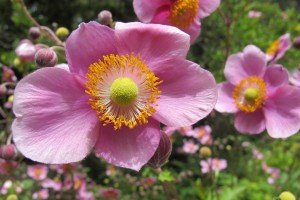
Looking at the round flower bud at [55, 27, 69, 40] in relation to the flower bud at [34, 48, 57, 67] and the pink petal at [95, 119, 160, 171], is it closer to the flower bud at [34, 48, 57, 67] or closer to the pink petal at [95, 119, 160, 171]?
the flower bud at [34, 48, 57, 67]

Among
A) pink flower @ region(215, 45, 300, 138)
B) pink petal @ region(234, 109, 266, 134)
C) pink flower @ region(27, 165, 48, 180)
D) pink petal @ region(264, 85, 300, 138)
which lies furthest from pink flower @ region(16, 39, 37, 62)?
pink flower @ region(27, 165, 48, 180)

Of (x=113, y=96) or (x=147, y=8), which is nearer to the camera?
(x=113, y=96)

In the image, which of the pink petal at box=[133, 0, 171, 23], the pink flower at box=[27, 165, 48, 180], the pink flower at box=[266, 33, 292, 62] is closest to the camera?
the pink petal at box=[133, 0, 171, 23]

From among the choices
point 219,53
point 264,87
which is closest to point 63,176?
point 219,53

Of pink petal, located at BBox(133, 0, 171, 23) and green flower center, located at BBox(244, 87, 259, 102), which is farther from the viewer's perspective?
green flower center, located at BBox(244, 87, 259, 102)

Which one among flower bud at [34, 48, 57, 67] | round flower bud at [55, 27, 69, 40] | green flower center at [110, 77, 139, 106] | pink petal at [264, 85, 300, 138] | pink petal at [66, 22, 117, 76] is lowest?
pink petal at [264, 85, 300, 138]

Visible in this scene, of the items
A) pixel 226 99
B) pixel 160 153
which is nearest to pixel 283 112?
pixel 226 99

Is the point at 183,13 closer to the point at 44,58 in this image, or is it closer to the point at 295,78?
the point at 44,58
